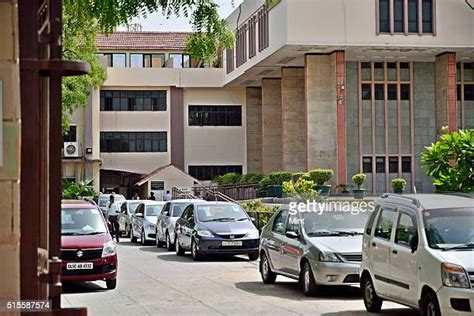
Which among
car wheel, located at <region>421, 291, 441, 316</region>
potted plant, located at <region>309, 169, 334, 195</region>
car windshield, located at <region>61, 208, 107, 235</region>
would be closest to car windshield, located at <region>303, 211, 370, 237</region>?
car windshield, located at <region>61, 208, 107, 235</region>

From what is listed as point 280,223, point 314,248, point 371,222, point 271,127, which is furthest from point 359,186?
point 371,222

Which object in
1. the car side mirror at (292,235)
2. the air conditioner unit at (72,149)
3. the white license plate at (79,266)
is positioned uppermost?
the air conditioner unit at (72,149)

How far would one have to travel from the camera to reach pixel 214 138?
6184cm

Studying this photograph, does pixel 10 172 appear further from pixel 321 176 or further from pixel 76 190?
pixel 76 190

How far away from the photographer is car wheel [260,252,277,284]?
1720 centimetres

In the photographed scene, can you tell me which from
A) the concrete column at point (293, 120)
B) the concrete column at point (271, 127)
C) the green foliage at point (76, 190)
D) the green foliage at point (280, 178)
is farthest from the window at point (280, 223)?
the concrete column at point (271, 127)

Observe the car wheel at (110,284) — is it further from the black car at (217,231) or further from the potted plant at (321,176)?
the potted plant at (321,176)

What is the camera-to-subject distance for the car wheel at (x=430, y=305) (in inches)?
404

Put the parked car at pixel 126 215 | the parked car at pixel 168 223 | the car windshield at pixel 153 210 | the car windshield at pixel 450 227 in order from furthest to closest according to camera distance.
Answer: the parked car at pixel 126 215, the car windshield at pixel 153 210, the parked car at pixel 168 223, the car windshield at pixel 450 227

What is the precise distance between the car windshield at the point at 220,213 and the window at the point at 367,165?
26.4 meters

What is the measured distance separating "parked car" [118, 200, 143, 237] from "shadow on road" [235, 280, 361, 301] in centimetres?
1874

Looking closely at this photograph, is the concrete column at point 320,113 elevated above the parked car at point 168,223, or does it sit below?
above

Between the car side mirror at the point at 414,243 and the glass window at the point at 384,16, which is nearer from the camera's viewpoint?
the car side mirror at the point at 414,243

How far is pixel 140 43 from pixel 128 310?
51595 mm
